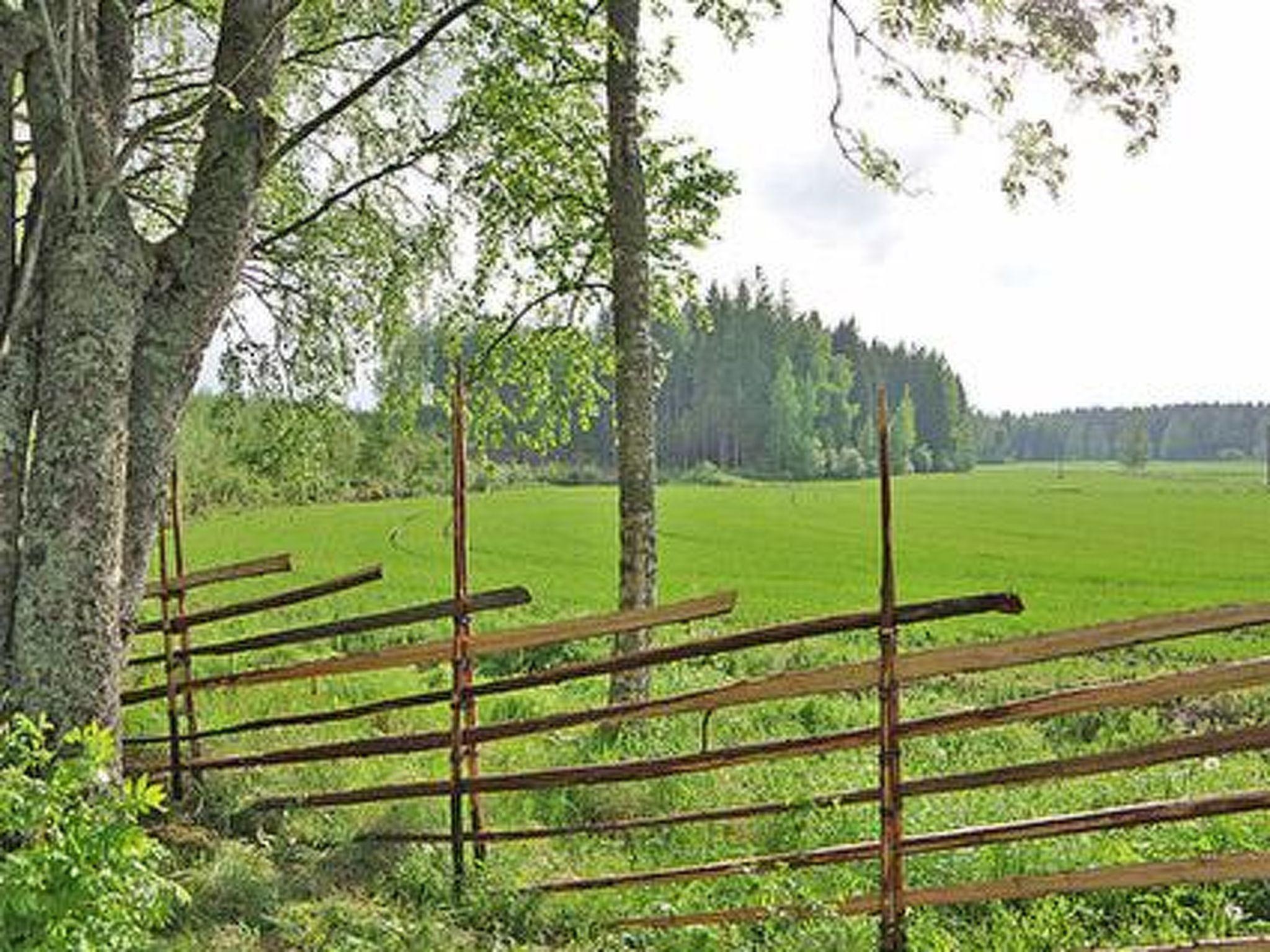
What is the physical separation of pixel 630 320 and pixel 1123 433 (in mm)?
152875

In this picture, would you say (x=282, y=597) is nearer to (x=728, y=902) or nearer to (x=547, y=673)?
(x=547, y=673)

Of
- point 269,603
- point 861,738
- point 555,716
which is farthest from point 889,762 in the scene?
point 269,603

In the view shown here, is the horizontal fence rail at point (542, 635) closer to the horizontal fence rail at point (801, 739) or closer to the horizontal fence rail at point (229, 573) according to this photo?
the horizontal fence rail at point (801, 739)

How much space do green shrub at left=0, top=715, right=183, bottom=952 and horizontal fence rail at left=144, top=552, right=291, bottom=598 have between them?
2.77 meters

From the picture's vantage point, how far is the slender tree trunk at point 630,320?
24.2 ft

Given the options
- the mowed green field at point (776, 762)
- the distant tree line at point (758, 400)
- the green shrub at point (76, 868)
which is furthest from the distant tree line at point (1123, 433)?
the green shrub at point (76, 868)

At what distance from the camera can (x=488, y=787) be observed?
15.9 feet

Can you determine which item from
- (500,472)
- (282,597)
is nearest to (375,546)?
(500,472)

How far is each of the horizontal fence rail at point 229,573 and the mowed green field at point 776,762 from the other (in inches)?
40.6

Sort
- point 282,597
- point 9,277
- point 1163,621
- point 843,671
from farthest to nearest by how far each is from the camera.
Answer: point 282,597, point 9,277, point 843,671, point 1163,621

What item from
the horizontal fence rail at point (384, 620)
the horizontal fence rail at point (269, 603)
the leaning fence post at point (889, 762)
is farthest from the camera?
the horizontal fence rail at point (269, 603)

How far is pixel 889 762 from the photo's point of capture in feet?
12.5

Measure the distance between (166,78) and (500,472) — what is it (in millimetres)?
3492

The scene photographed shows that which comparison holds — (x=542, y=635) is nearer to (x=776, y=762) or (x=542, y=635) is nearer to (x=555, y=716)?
(x=555, y=716)
